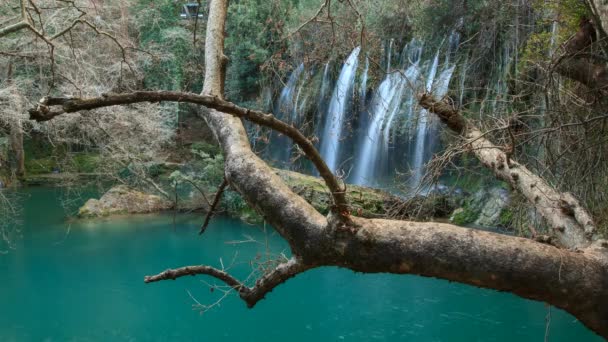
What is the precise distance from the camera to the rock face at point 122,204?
12195 mm

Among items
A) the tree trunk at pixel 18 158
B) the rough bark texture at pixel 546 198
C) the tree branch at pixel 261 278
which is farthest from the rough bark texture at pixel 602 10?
the tree trunk at pixel 18 158

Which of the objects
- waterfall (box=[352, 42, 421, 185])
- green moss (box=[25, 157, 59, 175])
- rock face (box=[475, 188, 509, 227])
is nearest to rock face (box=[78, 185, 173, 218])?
waterfall (box=[352, 42, 421, 185])

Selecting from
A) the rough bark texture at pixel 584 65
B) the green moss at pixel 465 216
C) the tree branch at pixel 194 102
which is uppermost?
the rough bark texture at pixel 584 65

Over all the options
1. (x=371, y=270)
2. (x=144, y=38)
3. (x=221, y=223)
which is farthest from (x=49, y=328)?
(x=144, y=38)

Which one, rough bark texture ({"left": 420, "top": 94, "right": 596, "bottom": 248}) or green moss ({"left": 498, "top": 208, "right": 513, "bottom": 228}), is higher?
rough bark texture ({"left": 420, "top": 94, "right": 596, "bottom": 248})

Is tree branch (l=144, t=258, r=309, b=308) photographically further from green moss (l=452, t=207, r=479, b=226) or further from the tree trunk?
the tree trunk

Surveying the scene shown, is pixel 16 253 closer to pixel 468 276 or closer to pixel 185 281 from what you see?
pixel 185 281

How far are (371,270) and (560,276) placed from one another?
0.71 metres

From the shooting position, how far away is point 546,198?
2.91 metres

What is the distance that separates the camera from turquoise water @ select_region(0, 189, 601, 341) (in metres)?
6.66

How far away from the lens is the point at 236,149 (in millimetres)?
2480

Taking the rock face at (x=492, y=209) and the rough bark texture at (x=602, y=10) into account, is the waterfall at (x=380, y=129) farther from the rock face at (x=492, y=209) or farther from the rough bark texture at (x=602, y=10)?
the rough bark texture at (x=602, y=10)

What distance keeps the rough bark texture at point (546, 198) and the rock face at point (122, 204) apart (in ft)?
33.0

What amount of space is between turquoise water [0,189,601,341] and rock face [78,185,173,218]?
6.83 ft
